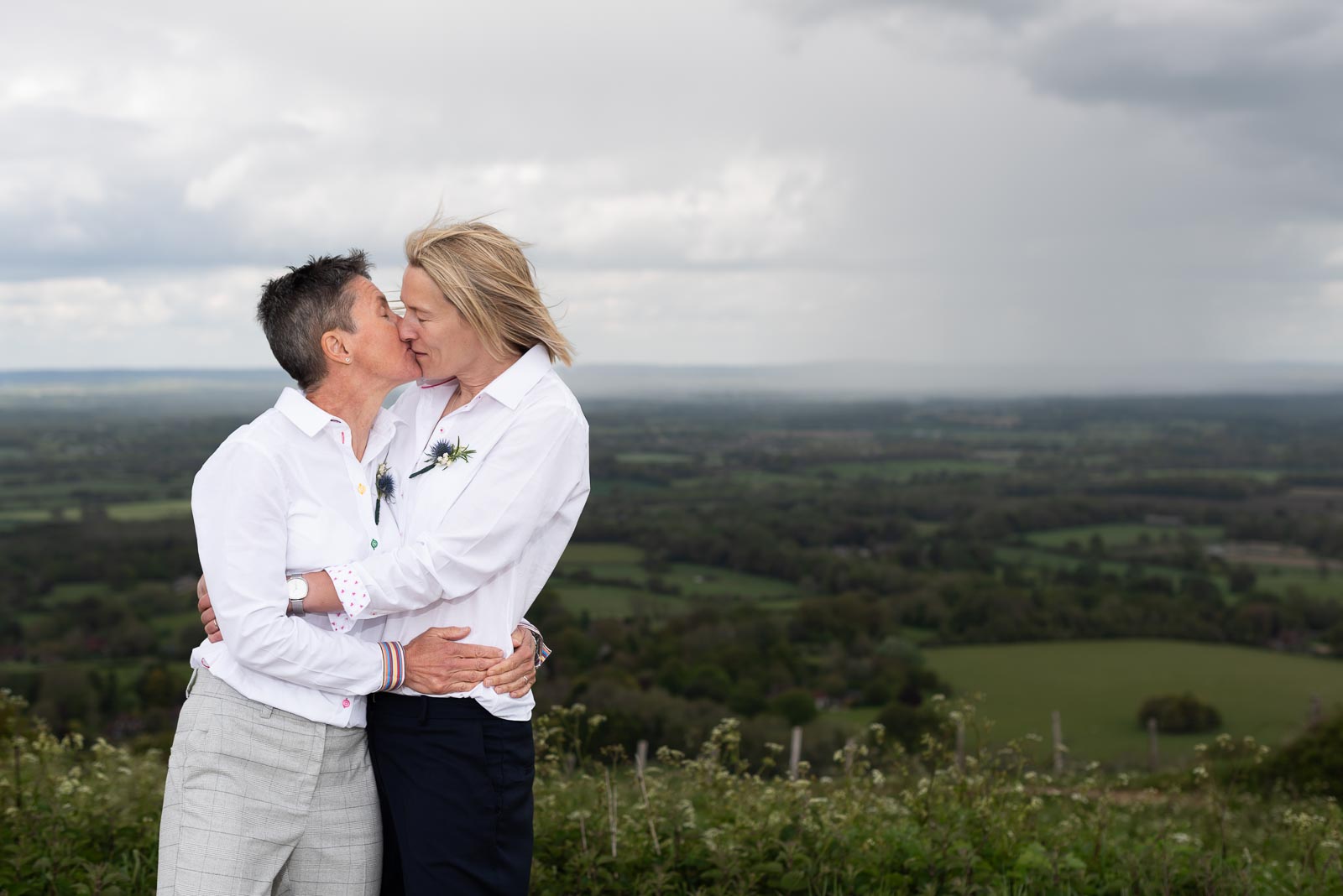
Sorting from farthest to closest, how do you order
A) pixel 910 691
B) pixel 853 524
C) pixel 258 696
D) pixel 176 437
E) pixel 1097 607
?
pixel 176 437 < pixel 853 524 < pixel 1097 607 < pixel 910 691 < pixel 258 696

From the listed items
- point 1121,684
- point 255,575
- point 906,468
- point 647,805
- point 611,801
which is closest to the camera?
point 255,575

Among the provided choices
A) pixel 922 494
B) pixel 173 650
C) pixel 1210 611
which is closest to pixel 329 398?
pixel 173 650

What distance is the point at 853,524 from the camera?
88.4 metres

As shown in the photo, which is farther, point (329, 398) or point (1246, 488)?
point (1246, 488)

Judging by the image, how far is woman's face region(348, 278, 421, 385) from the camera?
9.78 feet

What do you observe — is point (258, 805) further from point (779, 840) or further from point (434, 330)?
point (779, 840)

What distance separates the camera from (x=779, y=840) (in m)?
4.45

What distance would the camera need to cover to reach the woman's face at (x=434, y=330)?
2926 mm

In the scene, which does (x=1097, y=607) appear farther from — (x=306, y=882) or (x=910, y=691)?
(x=306, y=882)

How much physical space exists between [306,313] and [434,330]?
366 mm

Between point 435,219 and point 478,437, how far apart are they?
2.13ft

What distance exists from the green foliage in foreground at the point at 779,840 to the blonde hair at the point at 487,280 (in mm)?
2230

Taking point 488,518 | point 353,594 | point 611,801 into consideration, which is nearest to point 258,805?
point 353,594

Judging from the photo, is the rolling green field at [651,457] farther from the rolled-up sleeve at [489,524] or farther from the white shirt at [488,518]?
the rolled-up sleeve at [489,524]
